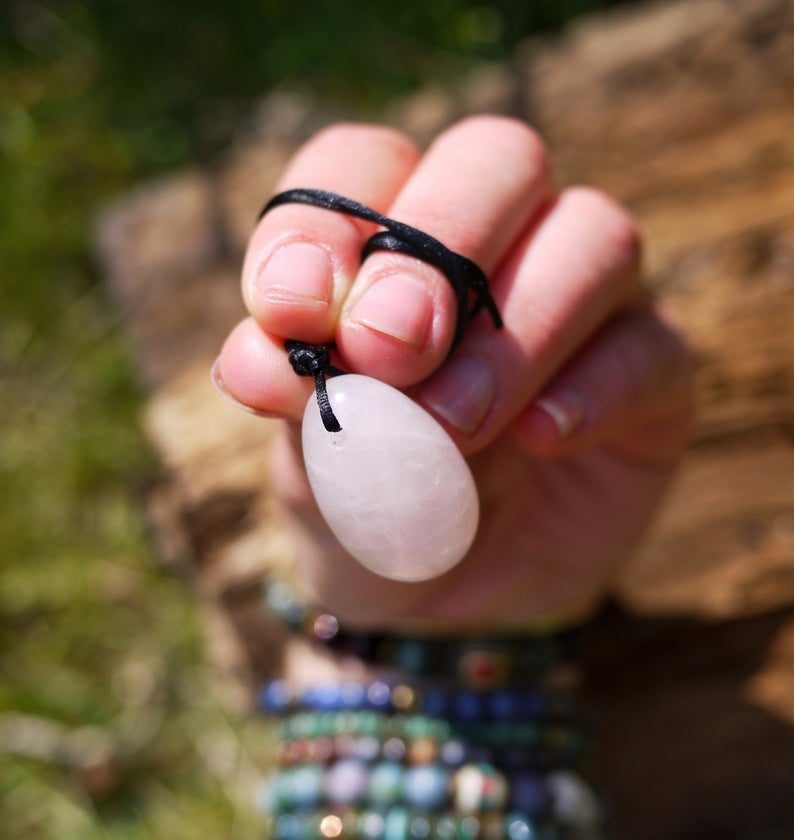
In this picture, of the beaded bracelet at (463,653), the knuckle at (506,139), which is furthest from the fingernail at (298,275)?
the beaded bracelet at (463,653)

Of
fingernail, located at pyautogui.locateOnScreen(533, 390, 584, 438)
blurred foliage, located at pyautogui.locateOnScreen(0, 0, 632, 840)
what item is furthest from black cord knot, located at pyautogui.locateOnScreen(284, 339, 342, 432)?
blurred foliage, located at pyautogui.locateOnScreen(0, 0, 632, 840)

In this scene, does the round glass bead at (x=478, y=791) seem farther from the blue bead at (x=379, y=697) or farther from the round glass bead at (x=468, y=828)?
the blue bead at (x=379, y=697)

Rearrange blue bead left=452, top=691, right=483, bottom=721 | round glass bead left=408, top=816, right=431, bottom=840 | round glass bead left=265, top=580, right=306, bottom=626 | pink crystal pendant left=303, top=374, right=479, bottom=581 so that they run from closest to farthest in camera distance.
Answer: pink crystal pendant left=303, top=374, right=479, bottom=581 → round glass bead left=408, top=816, right=431, bottom=840 → blue bead left=452, top=691, right=483, bottom=721 → round glass bead left=265, top=580, right=306, bottom=626

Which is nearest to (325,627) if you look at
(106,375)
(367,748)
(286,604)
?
(286,604)

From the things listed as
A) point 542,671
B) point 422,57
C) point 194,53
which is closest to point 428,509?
point 542,671

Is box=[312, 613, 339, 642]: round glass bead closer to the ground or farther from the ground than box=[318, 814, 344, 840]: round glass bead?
farther from the ground

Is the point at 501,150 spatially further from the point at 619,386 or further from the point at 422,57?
the point at 422,57

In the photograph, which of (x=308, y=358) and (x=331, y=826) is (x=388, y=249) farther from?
(x=331, y=826)

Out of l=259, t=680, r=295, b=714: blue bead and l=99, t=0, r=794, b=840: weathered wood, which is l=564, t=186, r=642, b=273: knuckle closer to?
l=99, t=0, r=794, b=840: weathered wood
